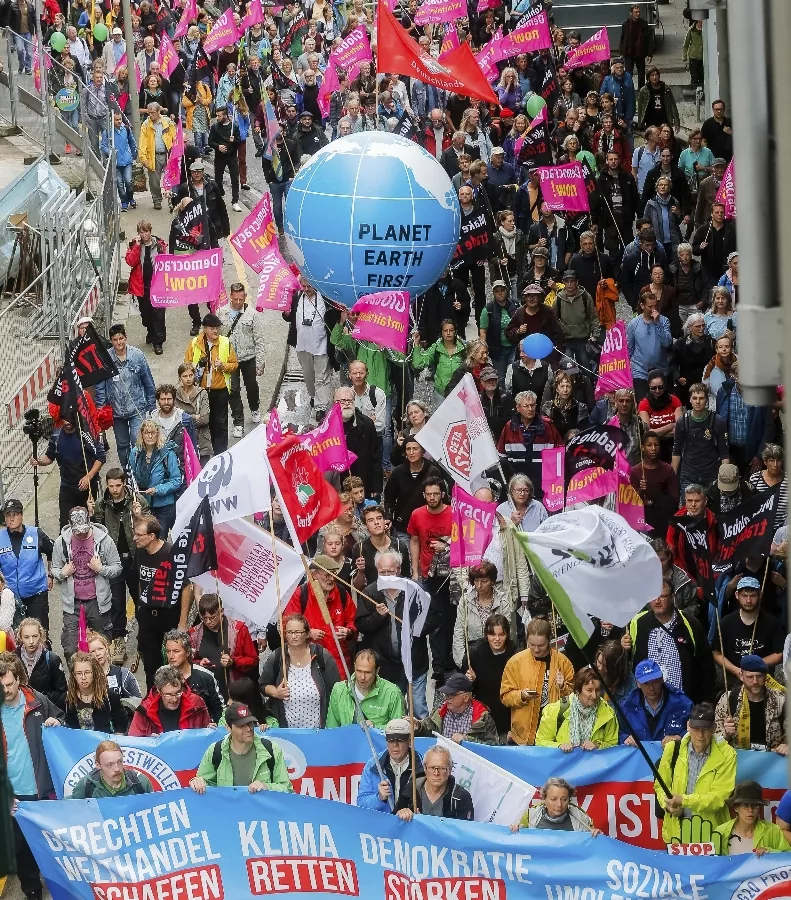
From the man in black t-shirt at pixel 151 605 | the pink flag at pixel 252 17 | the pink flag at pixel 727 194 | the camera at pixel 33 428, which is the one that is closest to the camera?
the man in black t-shirt at pixel 151 605

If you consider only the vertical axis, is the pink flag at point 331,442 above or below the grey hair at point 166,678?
above

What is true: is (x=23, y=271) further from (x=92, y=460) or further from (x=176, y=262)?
(x=92, y=460)

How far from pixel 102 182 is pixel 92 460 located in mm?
8212

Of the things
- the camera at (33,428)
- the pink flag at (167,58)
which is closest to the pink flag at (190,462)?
the camera at (33,428)

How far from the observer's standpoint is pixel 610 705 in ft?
36.4

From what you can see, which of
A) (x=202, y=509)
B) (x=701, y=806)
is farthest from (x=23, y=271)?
(x=701, y=806)

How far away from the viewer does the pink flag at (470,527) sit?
12.6 meters

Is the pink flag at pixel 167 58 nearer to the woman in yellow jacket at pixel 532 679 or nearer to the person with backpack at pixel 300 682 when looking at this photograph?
the person with backpack at pixel 300 682

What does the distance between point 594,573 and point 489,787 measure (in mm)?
1373

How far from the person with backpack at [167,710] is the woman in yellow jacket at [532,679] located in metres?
1.90

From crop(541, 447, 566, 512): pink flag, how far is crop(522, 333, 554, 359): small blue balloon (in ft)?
9.43

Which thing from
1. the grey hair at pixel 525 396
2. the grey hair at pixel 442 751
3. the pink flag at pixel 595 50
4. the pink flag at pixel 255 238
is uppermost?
the pink flag at pixel 595 50

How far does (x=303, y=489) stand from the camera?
12.9 metres

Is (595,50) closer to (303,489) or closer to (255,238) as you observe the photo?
(255,238)
